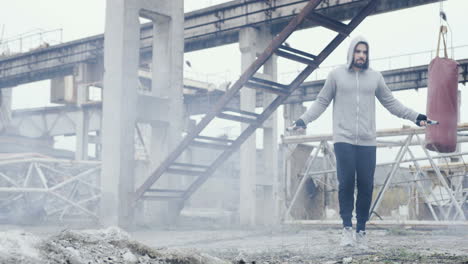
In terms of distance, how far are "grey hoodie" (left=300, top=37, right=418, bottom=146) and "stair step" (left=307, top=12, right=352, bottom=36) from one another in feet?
10.3

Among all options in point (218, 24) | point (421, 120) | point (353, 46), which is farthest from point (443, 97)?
point (218, 24)

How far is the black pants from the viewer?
Result: 636 centimetres

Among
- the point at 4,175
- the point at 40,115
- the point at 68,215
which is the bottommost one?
the point at 68,215

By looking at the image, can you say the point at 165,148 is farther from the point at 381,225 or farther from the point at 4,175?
the point at 381,225

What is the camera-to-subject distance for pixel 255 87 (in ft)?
33.9

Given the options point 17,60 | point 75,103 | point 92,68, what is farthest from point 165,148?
point 75,103

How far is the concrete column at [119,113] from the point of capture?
10.7m

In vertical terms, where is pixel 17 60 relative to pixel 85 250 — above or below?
above

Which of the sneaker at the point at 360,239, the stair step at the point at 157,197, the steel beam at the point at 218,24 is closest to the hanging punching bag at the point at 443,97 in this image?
the sneaker at the point at 360,239

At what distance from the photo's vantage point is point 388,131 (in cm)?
1061

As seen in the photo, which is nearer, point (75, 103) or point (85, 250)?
point (85, 250)

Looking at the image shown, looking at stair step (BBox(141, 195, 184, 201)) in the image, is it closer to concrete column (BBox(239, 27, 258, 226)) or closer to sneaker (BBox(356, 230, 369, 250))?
sneaker (BBox(356, 230, 369, 250))

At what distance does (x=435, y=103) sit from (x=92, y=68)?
20.3m

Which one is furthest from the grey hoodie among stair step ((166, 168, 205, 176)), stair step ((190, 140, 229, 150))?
stair step ((166, 168, 205, 176))
